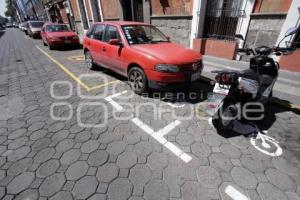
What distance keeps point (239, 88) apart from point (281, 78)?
3290mm

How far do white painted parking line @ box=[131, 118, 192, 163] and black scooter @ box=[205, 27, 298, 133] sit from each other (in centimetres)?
79

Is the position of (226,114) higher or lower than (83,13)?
lower

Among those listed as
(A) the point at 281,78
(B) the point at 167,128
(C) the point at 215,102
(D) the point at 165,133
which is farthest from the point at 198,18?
(D) the point at 165,133

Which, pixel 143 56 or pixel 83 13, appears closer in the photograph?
pixel 143 56

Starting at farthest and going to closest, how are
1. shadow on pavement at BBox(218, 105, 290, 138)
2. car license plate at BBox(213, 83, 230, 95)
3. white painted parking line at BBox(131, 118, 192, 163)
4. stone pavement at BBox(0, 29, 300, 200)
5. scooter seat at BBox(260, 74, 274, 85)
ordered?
scooter seat at BBox(260, 74, 274, 85), shadow on pavement at BBox(218, 105, 290, 138), car license plate at BBox(213, 83, 230, 95), white painted parking line at BBox(131, 118, 192, 163), stone pavement at BBox(0, 29, 300, 200)

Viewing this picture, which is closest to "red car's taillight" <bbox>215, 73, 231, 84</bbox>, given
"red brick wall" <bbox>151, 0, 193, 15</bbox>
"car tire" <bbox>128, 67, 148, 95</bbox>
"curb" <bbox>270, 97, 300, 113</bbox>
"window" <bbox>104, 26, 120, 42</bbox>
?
"car tire" <bbox>128, 67, 148, 95</bbox>

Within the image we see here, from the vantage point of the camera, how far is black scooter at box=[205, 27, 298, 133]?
277 centimetres

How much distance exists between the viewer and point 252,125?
129 inches

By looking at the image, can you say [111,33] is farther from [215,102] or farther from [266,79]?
[266,79]

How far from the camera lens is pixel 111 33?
489 centimetres

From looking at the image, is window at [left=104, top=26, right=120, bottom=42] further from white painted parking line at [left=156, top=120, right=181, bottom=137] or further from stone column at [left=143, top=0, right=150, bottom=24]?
stone column at [left=143, top=0, right=150, bottom=24]

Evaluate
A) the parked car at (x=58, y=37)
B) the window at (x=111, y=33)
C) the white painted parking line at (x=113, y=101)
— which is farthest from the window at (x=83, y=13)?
the white painted parking line at (x=113, y=101)

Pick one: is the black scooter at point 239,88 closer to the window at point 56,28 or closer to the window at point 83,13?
the window at point 56,28

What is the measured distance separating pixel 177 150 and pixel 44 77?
5.84m
